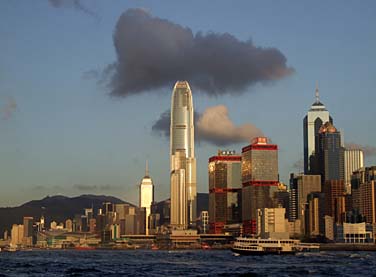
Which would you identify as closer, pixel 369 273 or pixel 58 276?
pixel 58 276

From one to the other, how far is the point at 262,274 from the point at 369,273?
864 inches

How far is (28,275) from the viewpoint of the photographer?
5010 inches

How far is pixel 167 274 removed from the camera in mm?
128250

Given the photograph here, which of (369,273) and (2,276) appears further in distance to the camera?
(369,273)

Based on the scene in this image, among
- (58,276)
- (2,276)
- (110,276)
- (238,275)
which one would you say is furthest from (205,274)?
(2,276)

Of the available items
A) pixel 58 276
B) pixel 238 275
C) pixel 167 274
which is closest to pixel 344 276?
pixel 238 275

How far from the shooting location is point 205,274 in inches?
4951

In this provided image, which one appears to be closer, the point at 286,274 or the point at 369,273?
the point at 286,274

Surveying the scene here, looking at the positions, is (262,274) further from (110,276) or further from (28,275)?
(28,275)

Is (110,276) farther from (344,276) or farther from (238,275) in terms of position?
(344,276)

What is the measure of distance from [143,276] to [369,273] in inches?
1650

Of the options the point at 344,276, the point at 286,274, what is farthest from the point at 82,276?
the point at 344,276

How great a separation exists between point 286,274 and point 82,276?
34.4 meters

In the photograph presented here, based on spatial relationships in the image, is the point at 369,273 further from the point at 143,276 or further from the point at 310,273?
the point at 143,276
